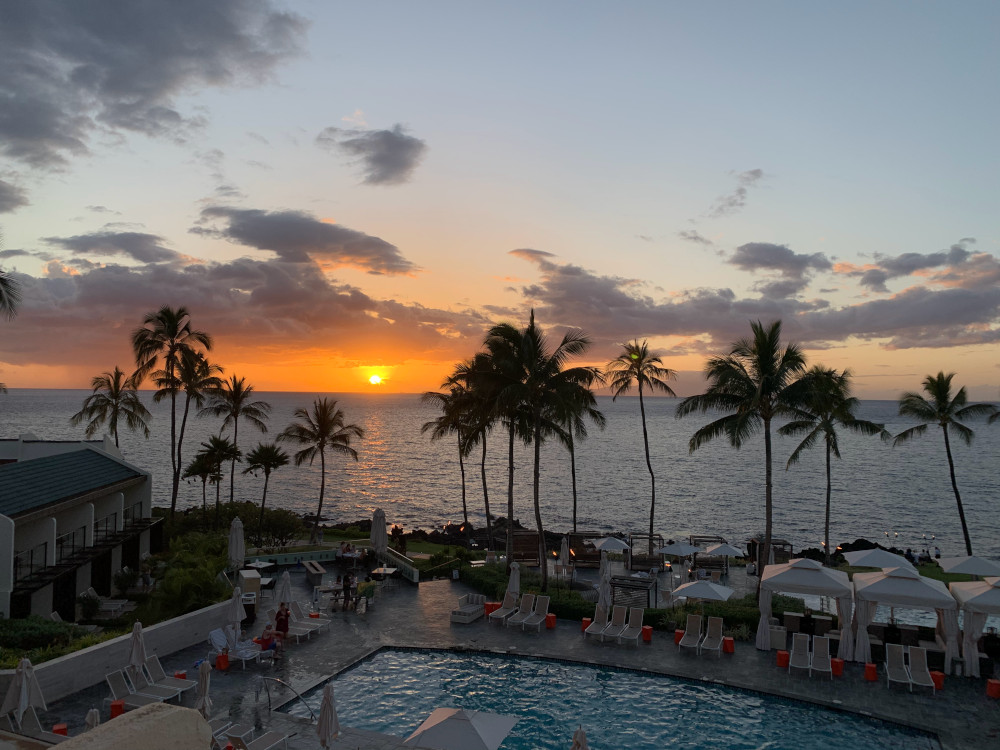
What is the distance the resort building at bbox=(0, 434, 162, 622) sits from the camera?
63.9 feet

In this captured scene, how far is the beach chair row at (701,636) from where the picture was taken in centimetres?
1947

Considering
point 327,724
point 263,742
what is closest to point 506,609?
point 327,724

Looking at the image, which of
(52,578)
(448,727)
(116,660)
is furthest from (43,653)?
(448,727)

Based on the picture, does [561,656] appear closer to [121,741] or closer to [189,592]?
[189,592]

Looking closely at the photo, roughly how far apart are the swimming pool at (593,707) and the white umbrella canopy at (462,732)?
3.21 meters

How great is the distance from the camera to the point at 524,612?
73.9ft

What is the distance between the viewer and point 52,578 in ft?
65.2

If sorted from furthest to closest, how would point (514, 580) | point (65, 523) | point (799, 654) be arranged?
point (65, 523) → point (514, 580) → point (799, 654)

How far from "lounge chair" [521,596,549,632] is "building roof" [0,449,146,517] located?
15.7 m

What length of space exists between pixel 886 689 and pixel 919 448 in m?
197

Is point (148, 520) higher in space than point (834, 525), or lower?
higher

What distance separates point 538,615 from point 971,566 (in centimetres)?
1418

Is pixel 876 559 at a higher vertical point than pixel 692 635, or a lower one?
higher

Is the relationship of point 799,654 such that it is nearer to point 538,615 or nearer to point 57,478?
point 538,615
